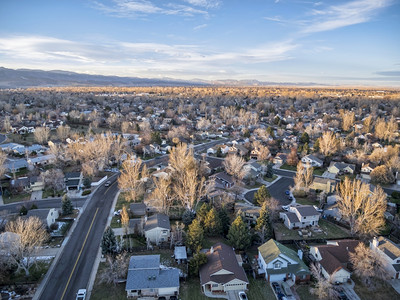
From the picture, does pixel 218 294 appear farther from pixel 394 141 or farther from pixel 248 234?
pixel 394 141

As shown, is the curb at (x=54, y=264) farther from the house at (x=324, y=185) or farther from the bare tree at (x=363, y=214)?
the house at (x=324, y=185)

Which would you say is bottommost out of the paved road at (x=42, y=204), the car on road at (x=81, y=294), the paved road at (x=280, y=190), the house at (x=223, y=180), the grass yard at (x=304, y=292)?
the grass yard at (x=304, y=292)

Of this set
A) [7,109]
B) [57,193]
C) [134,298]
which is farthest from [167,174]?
[7,109]

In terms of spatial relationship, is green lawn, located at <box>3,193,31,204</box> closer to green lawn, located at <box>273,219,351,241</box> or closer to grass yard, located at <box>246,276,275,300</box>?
grass yard, located at <box>246,276,275,300</box>

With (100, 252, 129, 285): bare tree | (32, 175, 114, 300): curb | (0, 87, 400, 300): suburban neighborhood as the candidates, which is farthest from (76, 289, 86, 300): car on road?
(32, 175, 114, 300): curb

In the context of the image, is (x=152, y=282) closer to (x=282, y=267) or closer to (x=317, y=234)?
Answer: (x=282, y=267)

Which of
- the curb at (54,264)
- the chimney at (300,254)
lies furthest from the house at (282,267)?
the curb at (54,264)
